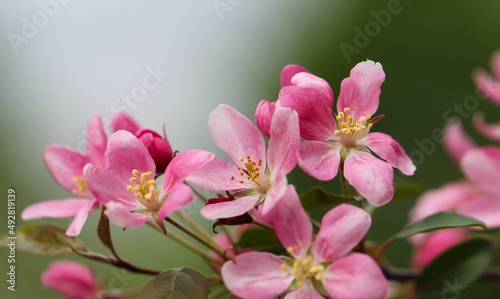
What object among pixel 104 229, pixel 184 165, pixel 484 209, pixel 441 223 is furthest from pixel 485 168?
pixel 104 229

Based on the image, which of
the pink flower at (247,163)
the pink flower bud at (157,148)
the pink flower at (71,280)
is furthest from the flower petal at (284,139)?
the pink flower at (71,280)

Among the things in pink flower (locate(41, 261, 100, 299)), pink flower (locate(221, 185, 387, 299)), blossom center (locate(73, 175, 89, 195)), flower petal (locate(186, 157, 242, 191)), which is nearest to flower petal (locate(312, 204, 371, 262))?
pink flower (locate(221, 185, 387, 299))

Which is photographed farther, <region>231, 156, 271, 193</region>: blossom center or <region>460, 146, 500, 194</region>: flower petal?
<region>460, 146, 500, 194</region>: flower petal

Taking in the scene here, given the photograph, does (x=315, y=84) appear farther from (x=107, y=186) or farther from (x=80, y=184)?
(x=80, y=184)

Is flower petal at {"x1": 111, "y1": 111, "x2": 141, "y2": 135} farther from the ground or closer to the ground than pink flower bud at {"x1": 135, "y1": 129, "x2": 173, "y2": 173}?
farther from the ground

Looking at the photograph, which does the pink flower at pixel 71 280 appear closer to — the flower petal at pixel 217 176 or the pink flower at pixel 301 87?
the flower petal at pixel 217 176

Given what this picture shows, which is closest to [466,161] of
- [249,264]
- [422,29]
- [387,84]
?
[249,264]

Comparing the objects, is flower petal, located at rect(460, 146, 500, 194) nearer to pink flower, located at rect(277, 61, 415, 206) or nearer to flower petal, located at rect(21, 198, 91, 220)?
pink flower, located at rect(277, 61, 415, 206)

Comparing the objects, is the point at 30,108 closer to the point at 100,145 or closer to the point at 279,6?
the point at 279,6
